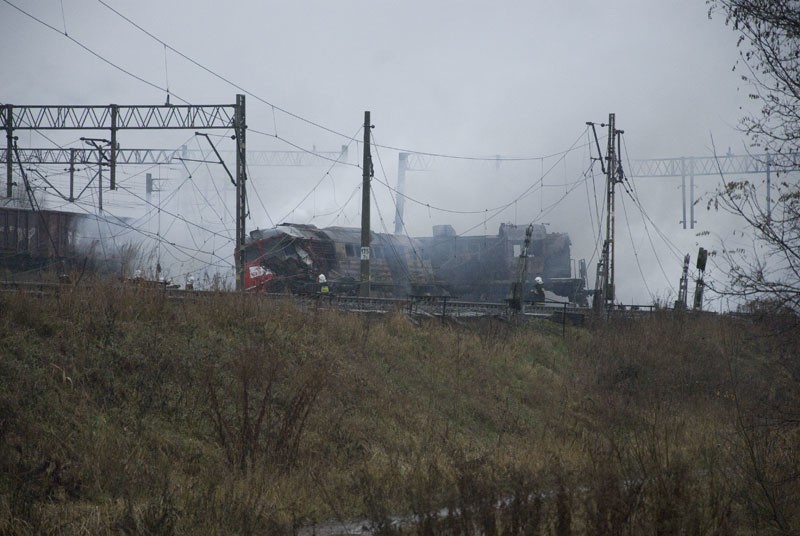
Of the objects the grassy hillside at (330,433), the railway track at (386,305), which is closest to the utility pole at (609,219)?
the railway track at (386,305)

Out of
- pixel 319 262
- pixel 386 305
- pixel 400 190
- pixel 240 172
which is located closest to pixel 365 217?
pixel 240 172

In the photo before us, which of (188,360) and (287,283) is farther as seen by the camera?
(287,283)

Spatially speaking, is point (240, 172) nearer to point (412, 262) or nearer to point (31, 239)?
point (31, 239)

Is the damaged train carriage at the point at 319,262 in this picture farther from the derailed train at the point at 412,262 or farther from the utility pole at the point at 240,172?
the utility pole at the point at 240,172

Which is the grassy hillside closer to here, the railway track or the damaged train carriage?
the railway track

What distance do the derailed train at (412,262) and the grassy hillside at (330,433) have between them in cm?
1546

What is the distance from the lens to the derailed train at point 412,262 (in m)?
36.2

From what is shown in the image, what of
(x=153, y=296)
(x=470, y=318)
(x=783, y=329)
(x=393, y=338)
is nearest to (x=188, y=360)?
(x=153, y=296)

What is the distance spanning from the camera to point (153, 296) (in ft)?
50.3

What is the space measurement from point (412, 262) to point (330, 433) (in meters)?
31.7

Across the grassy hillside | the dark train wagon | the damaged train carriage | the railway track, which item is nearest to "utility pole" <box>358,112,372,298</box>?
the railway track

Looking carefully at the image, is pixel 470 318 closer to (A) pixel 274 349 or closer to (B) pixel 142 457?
(A) pixel 274 349

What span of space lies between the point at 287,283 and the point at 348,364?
19.1m

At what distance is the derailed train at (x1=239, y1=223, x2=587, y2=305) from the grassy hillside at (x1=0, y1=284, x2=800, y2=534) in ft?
50.7
